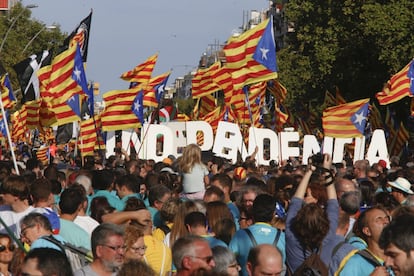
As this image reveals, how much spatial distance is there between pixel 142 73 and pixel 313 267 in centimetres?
2011

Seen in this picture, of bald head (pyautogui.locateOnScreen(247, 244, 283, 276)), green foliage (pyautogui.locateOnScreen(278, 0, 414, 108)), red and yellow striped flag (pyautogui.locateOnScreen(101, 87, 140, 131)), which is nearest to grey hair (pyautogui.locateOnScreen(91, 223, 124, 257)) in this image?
bald head (pyautogui.locateOnScreen(247, 244, 283, 276))

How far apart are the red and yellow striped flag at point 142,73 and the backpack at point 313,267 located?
19.7m

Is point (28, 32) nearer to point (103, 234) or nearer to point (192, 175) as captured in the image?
point (192, 175)

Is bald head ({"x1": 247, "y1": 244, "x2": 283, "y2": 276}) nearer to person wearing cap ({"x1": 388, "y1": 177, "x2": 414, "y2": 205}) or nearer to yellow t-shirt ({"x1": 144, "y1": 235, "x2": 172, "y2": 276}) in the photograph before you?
yellow t-shirt ({"x1": 144, "y1": 235, "x2": 172, "y2": 276})

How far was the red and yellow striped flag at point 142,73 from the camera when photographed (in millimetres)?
27906

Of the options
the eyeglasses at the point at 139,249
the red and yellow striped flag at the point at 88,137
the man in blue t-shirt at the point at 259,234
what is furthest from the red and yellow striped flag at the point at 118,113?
the eyeglasses at the point at 139,249

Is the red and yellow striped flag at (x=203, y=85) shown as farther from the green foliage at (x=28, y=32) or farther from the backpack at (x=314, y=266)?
the green foliage at (x=28, y=32)

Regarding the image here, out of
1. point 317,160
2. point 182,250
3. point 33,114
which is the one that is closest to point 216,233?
point 317,160

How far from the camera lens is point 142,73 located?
92.1 feet

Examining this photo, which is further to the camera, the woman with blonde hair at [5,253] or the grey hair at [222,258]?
the woman with blonde hair at [5,253]

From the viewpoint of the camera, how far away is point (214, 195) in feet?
36.0

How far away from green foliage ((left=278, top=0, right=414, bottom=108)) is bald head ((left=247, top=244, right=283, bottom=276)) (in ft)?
132

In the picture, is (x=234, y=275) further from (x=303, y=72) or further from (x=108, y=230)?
(x=303, y=72)

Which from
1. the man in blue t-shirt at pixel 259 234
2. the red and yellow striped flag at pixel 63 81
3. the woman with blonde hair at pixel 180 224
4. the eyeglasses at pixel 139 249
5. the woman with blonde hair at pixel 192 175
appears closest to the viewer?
the eyeglasses at pixel 139 249
